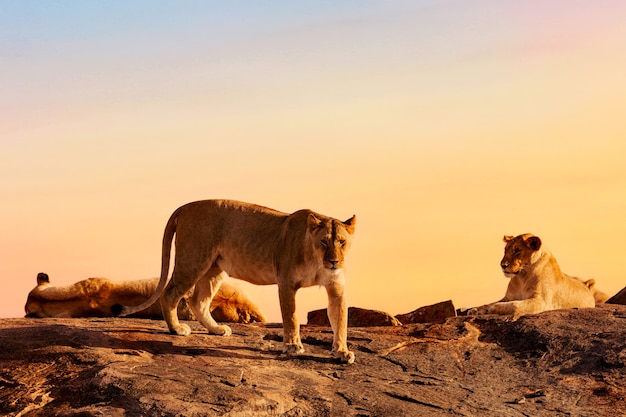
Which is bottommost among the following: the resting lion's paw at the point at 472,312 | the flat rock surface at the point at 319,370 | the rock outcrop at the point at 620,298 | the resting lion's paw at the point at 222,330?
the flat rock surface at the point at 319,370

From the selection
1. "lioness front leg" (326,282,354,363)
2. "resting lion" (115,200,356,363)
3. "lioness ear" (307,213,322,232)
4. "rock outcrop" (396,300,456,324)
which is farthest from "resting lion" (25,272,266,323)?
"lioness ear" (307,213,322,232)

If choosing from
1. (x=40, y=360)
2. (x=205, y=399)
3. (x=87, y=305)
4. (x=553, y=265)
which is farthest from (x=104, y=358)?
(x=553, y=265)

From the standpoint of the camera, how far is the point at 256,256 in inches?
486

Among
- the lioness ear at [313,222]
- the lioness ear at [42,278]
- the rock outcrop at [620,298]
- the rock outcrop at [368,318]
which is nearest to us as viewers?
the lioness ear at [313,222]

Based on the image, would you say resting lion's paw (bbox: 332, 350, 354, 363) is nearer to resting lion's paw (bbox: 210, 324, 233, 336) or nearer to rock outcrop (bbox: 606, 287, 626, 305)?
resting lion's paw (bbox: 210, 324, 233, 336)

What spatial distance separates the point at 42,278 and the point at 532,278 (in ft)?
25.4

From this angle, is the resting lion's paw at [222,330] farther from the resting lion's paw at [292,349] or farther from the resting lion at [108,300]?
the resting lion at [108,300]

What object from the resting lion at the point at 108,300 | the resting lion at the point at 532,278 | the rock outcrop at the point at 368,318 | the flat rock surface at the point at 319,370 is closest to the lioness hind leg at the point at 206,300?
the flat rock surface at the point at 319,370

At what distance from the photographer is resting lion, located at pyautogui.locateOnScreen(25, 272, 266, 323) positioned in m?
15.9

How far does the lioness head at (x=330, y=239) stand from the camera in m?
11.5

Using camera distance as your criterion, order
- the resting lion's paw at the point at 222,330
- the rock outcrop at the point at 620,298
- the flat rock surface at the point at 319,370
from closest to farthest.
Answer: the flat rock surface at the point at 319,370 → the resting lion's paw at the point at 222,330 → the rock outcrop at the point at 620,298

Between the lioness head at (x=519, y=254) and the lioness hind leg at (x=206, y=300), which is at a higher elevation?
the lioness head at (x=519, y=254)

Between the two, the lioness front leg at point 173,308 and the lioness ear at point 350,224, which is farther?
the lioness front leg at point 173,308

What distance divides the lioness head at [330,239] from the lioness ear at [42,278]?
7030 mm
